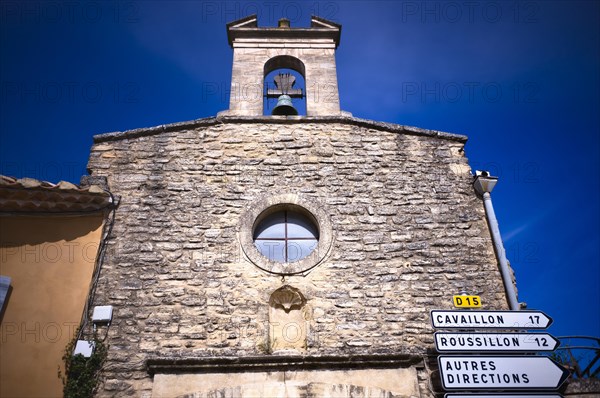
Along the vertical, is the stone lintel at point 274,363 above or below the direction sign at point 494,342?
below

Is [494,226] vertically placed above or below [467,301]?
above

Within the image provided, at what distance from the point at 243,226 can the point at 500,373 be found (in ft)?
10.2

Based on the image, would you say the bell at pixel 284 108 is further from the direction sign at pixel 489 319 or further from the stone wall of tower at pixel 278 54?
the direction sign at pixel 489 319

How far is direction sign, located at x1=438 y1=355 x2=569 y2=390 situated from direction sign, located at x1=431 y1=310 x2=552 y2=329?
1.03 ft

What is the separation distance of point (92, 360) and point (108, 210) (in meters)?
1.79

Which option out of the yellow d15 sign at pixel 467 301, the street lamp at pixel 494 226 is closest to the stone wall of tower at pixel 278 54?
the street lamp at pixel 494 226

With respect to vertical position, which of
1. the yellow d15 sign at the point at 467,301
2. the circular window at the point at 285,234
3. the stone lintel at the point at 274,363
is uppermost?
the circular window at the point at 285,234

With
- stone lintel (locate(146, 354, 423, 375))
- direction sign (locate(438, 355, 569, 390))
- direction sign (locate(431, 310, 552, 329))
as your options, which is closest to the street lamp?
direction sign (locate(431, 310, 552, 329))

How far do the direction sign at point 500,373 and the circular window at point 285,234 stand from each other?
1.80m

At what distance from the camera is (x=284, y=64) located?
7516 mm

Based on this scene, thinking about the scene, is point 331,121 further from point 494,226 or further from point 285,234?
point 494,226

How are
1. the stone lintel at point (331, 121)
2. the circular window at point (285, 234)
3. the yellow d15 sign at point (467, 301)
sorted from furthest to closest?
the stone lintel at point (331, 121) → the circular window at point (285, 234) → the yellow d15 sign at point (467, 301)

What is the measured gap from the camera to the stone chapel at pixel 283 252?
15.8ft

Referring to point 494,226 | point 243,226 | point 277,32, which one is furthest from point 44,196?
point 494,226
